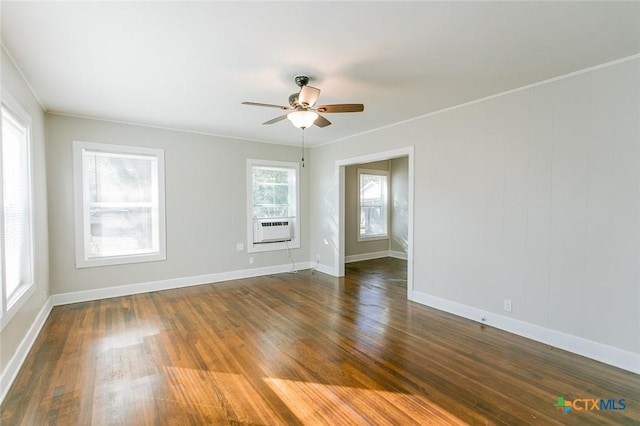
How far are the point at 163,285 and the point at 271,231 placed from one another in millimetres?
2053

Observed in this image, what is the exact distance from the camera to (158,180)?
4902 mm

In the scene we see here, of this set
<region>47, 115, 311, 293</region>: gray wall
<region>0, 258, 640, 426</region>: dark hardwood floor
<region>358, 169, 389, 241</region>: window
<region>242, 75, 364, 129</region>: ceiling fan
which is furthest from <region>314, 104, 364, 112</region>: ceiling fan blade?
<region>358, 169, 389, 241</region>: window

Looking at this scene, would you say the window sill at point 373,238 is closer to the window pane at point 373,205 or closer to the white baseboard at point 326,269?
the window pane at point 373,205

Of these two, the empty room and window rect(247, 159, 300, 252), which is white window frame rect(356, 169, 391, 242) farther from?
the empty room

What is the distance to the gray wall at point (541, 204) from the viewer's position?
260 cm

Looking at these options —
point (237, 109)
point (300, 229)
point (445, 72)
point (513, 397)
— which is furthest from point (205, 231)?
point (513, 397)

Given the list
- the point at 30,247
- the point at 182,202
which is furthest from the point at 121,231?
the point at 30,247

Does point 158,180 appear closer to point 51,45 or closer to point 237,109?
point 237,109

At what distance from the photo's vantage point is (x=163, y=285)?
4.98m

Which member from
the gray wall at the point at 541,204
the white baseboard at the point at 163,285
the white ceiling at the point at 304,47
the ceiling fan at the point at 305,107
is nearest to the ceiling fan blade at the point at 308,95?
the ceiling fan at the point at 305,107

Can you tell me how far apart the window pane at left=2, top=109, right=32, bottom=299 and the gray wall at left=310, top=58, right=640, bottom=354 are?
4.36 metres

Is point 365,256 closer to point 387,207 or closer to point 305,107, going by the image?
point 387,207

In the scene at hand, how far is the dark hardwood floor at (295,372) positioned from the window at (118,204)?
946 millimetres

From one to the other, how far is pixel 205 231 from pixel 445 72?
4.38m
